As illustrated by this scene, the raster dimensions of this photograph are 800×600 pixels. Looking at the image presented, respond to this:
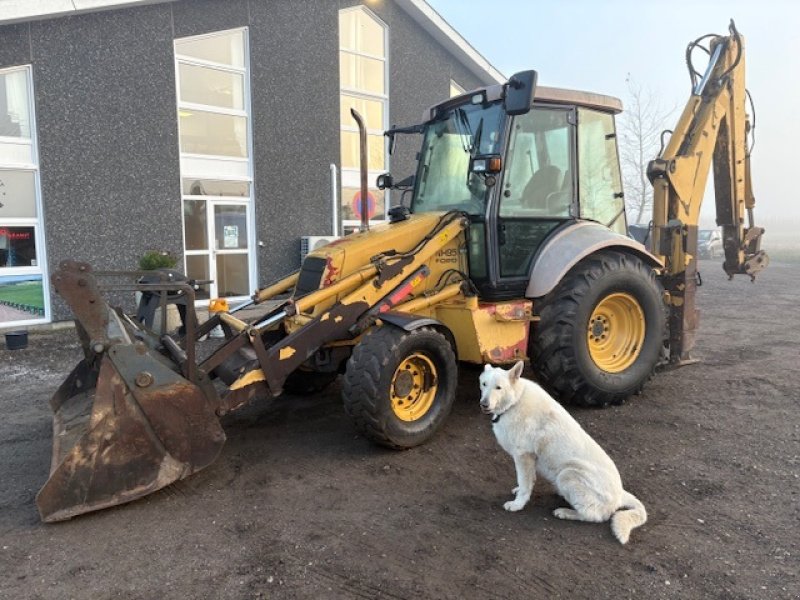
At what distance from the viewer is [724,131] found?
7012mm

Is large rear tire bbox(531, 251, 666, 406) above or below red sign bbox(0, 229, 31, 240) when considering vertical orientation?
below

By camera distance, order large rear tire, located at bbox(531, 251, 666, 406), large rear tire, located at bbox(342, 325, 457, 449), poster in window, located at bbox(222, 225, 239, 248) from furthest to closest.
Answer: poster in window, located at bbox(222, 225, 239, 248) → large rear tire, located at bbox(531, 251, 666, 406) → large rear tire, located at bbox(342, 325, 457, 449)

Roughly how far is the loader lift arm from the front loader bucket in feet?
16.6

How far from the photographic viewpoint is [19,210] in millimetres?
9344

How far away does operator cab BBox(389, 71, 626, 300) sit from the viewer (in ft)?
17.1

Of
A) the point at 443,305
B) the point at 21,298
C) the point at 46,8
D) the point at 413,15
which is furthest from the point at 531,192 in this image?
the point at 413,15

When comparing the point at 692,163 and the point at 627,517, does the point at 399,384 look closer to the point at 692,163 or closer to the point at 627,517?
the point at 627,517

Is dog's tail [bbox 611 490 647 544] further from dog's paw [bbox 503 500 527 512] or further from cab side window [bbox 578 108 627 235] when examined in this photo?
cab side window [bbox 578 108 627 235]

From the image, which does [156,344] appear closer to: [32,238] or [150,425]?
[150,425]

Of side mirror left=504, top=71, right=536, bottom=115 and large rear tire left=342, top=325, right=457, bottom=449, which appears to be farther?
side mirror left=504, top=71, right=536, bottom=115

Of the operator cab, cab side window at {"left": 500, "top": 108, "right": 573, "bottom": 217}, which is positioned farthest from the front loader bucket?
cab side window at {"left": 500, "top": 108, "right": 573, "bottom": 217}

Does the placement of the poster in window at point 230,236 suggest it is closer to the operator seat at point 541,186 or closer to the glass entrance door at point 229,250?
the glass entrance door at point 229,250

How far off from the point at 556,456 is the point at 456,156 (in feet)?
10.5

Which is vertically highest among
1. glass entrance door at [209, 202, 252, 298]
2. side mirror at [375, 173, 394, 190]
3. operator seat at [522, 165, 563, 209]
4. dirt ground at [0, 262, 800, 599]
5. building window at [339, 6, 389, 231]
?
building window at [339, 6, 389, 231]
